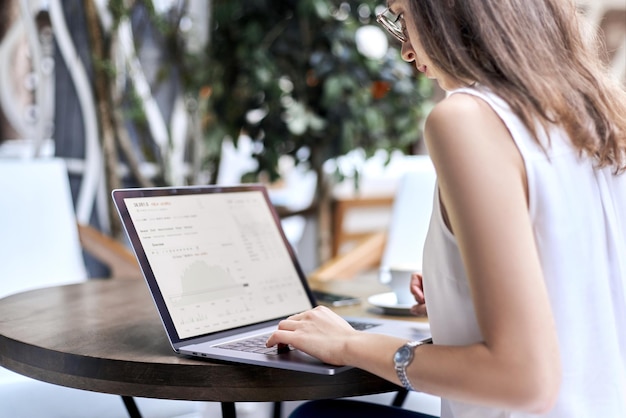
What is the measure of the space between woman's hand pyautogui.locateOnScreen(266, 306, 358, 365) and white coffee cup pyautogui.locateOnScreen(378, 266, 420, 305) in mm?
427

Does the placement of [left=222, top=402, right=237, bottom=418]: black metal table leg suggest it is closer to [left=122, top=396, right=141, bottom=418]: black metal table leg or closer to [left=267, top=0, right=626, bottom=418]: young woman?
[left=267, top=0, right=626, bottom=418]: young woman

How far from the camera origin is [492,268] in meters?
0.79

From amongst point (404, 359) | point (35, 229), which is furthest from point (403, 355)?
point (35, 229)

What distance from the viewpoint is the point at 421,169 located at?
2711 mm

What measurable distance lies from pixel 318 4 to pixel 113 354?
2280mm

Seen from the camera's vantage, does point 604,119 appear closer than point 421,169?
Yes

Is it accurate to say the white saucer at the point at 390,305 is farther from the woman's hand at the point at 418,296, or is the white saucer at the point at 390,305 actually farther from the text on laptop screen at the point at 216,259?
the text on laptop screen at the point at 216,259

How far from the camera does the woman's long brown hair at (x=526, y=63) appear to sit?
0.88m

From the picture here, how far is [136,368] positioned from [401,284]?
57cm

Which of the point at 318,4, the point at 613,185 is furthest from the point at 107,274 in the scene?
the point at 613,185

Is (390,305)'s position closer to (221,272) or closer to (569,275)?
(221,272)

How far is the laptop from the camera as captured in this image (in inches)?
43.4

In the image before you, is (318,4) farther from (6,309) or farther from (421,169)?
(6,309)

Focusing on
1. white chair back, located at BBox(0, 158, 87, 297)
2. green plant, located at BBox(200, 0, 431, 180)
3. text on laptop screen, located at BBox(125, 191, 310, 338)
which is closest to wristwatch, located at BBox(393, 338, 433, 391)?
text on laptop screen, located at BBox(125, 191, 310, 338)
